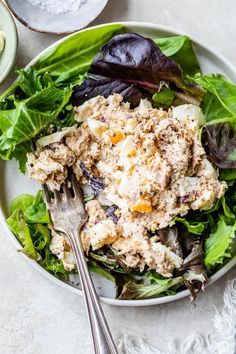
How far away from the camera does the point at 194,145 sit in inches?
70.2

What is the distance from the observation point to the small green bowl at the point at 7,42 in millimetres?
1917

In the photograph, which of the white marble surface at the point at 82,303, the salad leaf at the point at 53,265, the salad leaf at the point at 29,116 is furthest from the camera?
the white marble surface at the point at 82,303

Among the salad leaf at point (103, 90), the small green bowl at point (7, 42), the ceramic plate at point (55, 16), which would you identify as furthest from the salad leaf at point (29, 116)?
the ceramic plate at point (55, 16)

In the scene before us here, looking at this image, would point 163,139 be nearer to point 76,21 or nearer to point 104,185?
point 104,185

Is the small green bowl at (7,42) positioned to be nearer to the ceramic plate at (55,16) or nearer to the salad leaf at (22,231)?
the ceramic plate at (55,16)

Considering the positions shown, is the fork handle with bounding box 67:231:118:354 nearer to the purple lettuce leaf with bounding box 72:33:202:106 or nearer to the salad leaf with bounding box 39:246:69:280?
the salad leaf with bounding box 39:246:69:280

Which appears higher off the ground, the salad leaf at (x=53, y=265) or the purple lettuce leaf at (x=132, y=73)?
the purple lettuce leaf at (x=132, y=73)

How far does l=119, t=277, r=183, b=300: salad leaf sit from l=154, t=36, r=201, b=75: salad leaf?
0.61 meters

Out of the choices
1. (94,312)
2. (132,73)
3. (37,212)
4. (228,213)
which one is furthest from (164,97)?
(94,312)

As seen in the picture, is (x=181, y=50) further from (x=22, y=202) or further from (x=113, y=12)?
(x=22, y=202)

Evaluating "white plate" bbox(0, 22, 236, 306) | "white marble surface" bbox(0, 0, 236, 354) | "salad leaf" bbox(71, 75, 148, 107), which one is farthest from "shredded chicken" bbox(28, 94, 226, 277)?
"white marble surface" bbox(0, 0, 236, 354)

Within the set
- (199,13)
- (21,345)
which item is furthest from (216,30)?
(21,345)

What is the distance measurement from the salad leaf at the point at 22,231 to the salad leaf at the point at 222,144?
0.55 metres

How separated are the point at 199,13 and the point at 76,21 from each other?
385 millimetres
